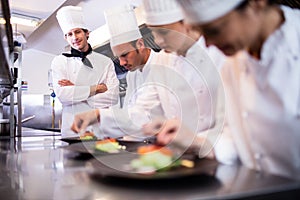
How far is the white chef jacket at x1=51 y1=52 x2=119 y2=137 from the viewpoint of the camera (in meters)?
1.82

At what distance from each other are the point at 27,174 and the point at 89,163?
0.13 meters

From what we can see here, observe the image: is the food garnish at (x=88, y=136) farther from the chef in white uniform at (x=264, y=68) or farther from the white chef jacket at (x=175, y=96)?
the chef in white uniform at (x=264, y=68)

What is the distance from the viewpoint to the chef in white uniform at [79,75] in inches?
72.7

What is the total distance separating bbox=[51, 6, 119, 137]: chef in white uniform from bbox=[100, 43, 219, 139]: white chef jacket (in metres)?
0.63

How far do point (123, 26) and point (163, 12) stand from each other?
0.60 m

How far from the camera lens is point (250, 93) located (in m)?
0.50

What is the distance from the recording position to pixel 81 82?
2.09m

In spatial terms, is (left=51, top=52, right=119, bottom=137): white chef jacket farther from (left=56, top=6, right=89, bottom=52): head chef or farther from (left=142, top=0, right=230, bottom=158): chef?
(left=142, top=0, right=230, bottom=158): chef

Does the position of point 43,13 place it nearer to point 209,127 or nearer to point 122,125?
point 122,125

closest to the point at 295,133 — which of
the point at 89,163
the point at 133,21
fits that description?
the point at 89,163

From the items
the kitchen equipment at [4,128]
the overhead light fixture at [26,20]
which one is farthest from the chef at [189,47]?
the overhead light fixture at [26,20]

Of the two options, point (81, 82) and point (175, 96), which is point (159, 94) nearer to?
point (175, 96)

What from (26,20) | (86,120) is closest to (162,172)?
(86,120)

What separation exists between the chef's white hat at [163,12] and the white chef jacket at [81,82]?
1102 millimetres
